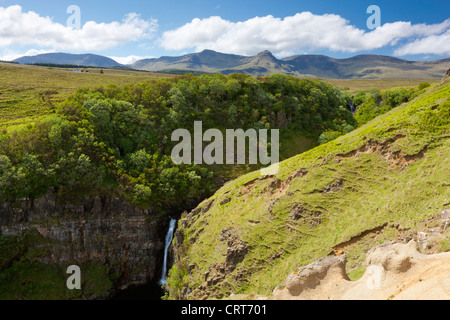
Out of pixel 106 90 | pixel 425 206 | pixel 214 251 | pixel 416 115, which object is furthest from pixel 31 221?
pixel 416 115

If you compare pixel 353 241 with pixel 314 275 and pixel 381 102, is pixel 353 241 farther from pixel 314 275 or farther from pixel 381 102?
pixel 381 102

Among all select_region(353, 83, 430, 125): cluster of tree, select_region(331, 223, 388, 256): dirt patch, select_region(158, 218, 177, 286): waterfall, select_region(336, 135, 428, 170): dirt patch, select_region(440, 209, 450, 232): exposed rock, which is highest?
select_region(353, 83, 430, 125): cluster of tree

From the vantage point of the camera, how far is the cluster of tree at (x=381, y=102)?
303 feet

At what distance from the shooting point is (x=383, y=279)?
53.2ft

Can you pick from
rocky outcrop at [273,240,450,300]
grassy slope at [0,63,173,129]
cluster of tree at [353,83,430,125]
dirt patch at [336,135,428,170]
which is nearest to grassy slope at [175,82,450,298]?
dirt patch at [336,135,428,170]

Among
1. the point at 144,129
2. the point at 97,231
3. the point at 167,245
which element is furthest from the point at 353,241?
the point at 144,129

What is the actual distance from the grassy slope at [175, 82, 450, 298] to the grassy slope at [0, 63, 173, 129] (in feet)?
215

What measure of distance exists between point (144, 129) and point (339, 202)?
5385cm

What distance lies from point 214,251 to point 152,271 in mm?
25761

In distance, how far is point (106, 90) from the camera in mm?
73812

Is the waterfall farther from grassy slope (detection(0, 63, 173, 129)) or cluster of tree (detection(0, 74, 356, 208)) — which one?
grassy slope (detection(0, 63, 173, 129))

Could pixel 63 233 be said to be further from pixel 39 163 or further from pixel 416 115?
pixel 416 115

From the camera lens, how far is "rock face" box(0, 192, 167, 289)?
1843 inches

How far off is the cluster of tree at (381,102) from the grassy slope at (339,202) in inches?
2582
